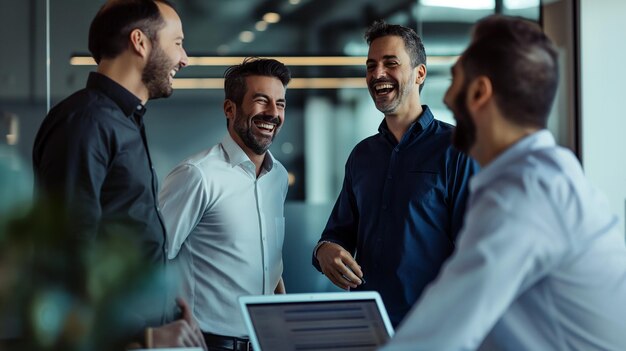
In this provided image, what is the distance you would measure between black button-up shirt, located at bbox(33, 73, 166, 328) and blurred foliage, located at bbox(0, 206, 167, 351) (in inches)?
45.8

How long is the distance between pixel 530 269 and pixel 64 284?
32.6 inches

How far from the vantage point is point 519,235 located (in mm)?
1542

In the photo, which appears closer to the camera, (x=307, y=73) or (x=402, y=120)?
(x=402, y=120)

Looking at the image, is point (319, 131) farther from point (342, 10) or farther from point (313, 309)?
point (313, 309)

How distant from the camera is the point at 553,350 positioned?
68.3 inches

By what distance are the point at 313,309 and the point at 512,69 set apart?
66 cm

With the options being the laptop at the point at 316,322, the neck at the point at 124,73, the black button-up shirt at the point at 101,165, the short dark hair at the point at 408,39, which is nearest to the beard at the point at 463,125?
the laptop at the point at 316,322

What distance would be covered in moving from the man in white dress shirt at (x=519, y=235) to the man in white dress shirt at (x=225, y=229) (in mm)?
1489

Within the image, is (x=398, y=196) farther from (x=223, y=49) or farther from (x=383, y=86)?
(x=223, y=49)

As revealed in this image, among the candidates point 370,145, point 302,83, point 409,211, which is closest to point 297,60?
point 302,83

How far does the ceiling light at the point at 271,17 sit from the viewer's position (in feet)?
18.2

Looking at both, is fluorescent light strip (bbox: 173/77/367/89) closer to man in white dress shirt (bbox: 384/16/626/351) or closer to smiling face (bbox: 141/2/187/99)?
smiling face (bbox: 141/2/187/99)

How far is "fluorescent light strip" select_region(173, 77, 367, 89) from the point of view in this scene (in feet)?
17.7

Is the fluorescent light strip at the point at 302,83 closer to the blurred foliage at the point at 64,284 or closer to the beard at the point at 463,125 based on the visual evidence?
the beard at the point at 463,125
